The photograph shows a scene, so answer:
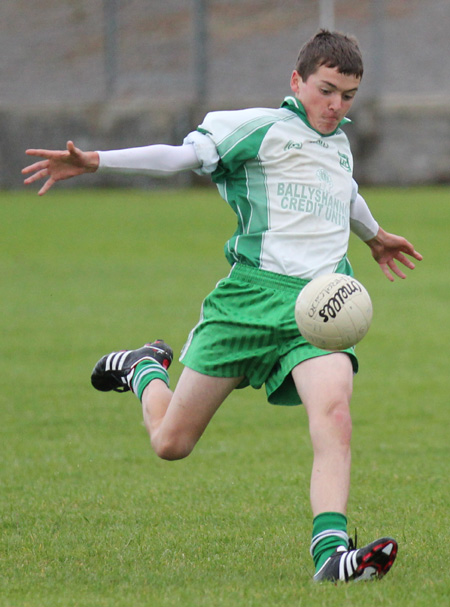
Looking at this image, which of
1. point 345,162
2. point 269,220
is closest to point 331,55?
point 345,162

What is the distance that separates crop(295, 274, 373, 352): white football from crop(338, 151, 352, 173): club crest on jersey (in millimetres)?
602

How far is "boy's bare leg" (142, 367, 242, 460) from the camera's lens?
4.43 meters

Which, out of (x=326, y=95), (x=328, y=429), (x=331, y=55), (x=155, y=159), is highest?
(x=331, y=55)

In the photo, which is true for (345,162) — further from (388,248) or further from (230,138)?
(388,248)

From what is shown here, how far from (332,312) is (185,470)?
2.20 meters

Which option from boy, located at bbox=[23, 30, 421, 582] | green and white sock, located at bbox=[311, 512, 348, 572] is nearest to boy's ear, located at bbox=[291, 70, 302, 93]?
boy, located at bbox=[23, 30, 421, 582]

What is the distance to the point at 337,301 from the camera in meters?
4.12

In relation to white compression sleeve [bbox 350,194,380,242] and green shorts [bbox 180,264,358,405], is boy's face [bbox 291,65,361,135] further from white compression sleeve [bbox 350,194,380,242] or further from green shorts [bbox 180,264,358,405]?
green shorts [bbox 180,264,358,405]

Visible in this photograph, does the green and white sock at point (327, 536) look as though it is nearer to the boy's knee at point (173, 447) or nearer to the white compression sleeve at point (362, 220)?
the boy's knee at point (173, 447)

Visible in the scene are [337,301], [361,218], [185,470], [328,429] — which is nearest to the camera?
[328,429]

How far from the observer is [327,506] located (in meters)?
3.93

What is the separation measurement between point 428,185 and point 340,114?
65.7ft

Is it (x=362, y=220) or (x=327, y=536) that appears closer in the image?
(x=327, y=536)

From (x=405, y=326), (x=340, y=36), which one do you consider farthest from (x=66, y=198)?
(x=340, y=36)
